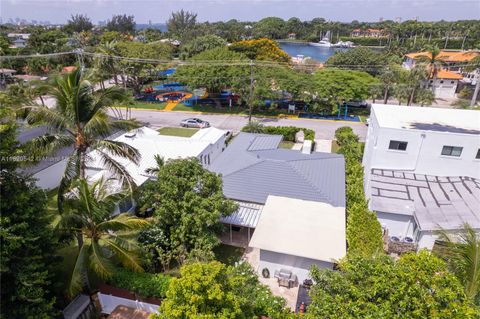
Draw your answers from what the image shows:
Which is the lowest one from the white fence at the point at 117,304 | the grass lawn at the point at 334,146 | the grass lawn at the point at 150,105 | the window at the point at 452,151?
the grass lawn at the point at 334,146

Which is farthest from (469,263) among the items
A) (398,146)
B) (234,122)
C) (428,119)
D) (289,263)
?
(234,122)

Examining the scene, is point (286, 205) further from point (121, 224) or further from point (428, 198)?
point (121, 224)

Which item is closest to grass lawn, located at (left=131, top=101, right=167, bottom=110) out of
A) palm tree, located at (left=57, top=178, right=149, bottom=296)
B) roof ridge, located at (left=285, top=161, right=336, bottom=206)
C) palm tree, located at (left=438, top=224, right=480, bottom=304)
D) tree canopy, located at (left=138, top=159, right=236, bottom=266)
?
roof ridge, located at (left=285, top=161, right=336, bottom=206)

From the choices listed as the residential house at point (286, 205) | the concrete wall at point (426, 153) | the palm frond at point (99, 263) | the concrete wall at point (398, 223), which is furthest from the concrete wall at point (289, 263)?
the concrete wall at point (426, 153)

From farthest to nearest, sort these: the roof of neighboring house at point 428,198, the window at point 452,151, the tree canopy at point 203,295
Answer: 1. the window at point 452,151
2. the roof of neighboring house at point 428,198
3. the tree canopy at point 203,295

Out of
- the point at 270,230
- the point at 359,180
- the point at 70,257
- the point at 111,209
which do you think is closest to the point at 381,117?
the point at 359,180

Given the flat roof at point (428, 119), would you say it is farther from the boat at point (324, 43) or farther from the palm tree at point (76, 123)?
the boat at point (324, 43)

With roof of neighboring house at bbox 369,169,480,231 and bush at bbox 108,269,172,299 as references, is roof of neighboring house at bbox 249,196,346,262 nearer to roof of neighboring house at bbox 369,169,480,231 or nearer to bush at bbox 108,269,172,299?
roof of neighboring house at bbox 369,169,480,231
